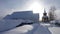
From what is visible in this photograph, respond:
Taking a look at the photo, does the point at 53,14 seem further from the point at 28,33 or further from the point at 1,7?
the point at 28,33

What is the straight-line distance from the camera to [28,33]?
200cm

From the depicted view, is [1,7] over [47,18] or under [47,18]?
over

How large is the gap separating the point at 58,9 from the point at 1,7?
16.5 feet

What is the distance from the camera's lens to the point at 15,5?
10141 mm

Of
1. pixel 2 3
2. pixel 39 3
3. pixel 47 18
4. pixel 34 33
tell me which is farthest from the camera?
pixel 47 18

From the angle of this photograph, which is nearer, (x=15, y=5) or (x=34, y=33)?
(x=34, y=33)

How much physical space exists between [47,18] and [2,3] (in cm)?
407

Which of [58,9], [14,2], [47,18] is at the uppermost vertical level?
[14,2]

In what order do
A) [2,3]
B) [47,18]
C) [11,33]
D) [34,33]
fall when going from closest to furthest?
1. [11,33]
2. [34,33]
3. [2,3]
4. [47,18]

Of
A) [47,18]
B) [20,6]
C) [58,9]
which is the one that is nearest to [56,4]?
[58,9]

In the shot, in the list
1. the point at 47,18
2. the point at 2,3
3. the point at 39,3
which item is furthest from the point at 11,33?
the point at 47,18

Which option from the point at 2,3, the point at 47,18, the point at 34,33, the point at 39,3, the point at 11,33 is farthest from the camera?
the point at 47,18

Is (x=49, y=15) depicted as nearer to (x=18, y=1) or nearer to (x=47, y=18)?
(x=47, y=18)

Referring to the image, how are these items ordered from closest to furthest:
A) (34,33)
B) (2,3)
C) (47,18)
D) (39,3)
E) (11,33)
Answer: (11,33) < (34,33) < (2,3) < (39,3) < (47,18)
